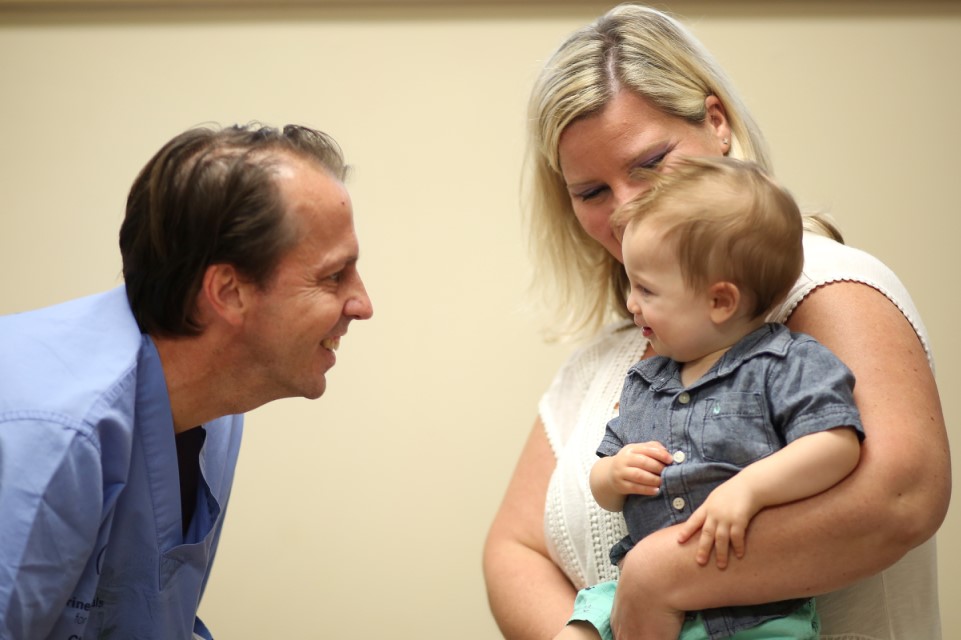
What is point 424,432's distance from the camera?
253 centimetres

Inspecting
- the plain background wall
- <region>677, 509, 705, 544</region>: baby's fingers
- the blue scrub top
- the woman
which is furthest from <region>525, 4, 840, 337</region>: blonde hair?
the plain background wall

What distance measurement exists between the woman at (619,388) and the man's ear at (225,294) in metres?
0.52

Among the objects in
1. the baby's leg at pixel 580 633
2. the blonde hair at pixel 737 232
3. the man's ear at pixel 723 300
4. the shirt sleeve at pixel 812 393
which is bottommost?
the baby's leg at pixel 580 633

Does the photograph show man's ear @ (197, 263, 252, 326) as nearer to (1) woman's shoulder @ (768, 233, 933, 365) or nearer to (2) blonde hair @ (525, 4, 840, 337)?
(2) blonde hair @ (525, 4, 840, 337)

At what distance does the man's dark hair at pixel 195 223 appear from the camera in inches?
56.0

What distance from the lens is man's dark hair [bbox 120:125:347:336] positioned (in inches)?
56.0

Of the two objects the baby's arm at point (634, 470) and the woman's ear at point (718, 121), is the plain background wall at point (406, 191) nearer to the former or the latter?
the woman's ear at point (718, 121)

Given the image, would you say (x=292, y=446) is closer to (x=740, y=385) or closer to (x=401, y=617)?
(x=401, y=617)

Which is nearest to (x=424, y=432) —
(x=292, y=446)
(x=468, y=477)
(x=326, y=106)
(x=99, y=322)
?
(x=468, y=477)

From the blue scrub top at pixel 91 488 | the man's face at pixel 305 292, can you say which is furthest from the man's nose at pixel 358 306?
the blue scrub top at pixel 91 488

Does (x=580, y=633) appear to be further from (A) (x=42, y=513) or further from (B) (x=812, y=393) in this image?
(A) (x=42, y=513)

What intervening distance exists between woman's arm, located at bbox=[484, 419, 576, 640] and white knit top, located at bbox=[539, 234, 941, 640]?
0.10 ft

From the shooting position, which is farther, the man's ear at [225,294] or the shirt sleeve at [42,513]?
the man's ear at [225,294]

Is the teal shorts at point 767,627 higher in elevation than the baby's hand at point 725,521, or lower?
lower
